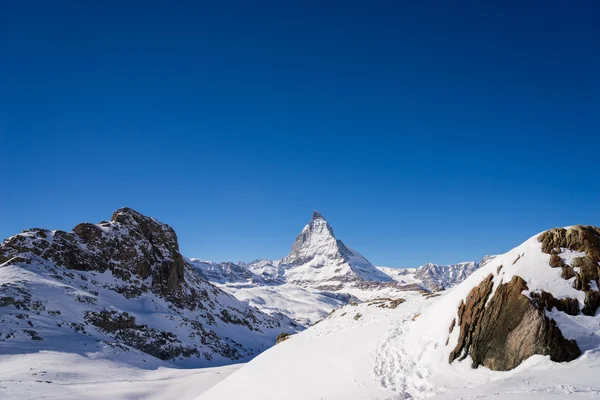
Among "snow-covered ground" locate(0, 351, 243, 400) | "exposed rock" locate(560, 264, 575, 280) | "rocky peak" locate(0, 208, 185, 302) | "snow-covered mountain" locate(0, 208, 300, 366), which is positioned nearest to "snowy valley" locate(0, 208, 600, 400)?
"exposed rock" locate(560, 264, 575, 280)

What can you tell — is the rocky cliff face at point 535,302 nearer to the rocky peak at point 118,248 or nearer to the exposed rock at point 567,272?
the exposed rock at point 567,272

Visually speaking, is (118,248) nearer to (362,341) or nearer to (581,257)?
(362,341)

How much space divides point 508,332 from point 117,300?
94513 millimetres

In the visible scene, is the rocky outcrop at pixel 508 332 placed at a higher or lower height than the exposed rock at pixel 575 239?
lower

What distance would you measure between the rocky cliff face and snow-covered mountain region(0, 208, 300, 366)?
6172cm

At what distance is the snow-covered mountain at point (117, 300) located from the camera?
200 feet

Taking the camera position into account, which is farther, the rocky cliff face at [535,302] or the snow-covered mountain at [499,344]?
the rocky cliff face at [535,302]

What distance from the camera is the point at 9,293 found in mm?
62156

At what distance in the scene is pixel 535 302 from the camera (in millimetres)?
15711

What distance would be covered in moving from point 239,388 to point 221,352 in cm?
7499

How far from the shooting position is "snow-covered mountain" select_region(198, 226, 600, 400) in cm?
1415

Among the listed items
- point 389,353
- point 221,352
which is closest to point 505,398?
point 389,353

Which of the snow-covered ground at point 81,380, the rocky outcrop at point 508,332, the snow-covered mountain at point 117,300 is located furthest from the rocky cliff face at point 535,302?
the snow-covered mountain at point 117,300

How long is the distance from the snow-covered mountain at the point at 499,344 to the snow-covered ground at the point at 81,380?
25.0 metres
